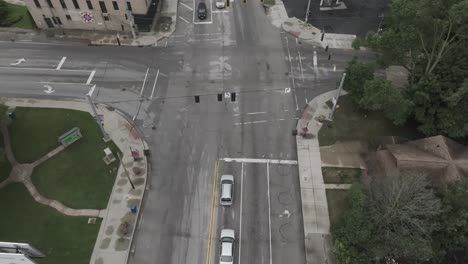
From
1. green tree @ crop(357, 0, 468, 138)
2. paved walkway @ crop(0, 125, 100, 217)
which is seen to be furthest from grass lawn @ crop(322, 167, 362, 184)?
paved walkway @ crop(0, 125, 100, 217)

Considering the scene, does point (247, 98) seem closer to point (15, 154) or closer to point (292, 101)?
point (292, 101)

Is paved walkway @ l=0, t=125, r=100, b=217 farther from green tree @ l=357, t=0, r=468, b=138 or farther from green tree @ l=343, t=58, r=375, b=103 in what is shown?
green tree @ l=357, t=0, r=468, b=138

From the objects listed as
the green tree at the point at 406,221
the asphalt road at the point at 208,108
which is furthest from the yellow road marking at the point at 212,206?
the green tree at the point at 406,221

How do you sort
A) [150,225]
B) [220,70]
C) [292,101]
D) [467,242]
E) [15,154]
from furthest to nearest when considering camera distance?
[220,70], [292,101], [15,154], [150,225], [467,242]

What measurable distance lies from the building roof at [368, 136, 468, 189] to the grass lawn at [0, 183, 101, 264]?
32169 mm

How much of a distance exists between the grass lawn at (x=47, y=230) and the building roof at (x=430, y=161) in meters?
32.2

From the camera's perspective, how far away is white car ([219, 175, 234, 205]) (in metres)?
35.5

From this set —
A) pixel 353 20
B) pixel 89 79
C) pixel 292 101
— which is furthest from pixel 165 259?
pixel 353 20

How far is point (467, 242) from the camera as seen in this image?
93.4 feet

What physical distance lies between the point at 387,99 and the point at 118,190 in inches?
1265

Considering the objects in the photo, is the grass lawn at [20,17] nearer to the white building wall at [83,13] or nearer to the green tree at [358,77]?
the white building wall at [83,13]

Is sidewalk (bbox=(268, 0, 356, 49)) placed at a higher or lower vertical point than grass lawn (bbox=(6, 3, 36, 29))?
lower

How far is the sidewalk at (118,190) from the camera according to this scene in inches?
1286

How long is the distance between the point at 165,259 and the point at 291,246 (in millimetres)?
13060
